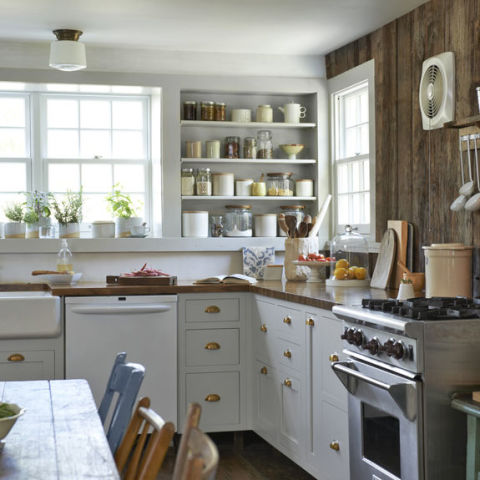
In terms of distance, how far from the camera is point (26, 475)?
1.71m

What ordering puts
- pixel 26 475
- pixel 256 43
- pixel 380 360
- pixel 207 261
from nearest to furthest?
pixel 26 475, pixel 380 360, pixel 256 43, pixel 207 261

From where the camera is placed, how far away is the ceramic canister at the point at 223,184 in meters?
5.40

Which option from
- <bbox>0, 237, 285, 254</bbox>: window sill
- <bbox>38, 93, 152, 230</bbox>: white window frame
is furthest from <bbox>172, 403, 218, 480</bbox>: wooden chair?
<bbox>38, 93, 152, 230</bbox>: white window frame

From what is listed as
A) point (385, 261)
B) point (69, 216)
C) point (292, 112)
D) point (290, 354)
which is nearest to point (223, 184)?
point (292, 112)

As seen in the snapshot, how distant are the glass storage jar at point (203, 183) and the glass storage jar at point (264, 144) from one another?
15.6 inches

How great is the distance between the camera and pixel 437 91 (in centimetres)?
402

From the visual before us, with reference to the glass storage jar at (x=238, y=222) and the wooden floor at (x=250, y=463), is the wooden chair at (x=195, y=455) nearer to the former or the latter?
the wooden floor at (x=250, y=463)

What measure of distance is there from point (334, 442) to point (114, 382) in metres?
1.40

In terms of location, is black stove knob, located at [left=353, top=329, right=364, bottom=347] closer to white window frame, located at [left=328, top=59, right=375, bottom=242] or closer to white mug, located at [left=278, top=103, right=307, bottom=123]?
→ white window frame, located at [left=328, top=59, right=375, bottom=242]

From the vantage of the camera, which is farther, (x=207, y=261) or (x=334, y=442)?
(x=207, y=261)

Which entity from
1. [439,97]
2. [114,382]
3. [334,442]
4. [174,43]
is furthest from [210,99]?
[114,382]

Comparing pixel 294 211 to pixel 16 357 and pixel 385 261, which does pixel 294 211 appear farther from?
pixel 16 357

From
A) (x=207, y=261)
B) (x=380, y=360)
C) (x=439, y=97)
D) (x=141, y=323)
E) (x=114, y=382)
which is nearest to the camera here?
(x=114, y=382)

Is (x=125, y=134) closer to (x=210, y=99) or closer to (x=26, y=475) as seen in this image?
(x=210, y=99)
